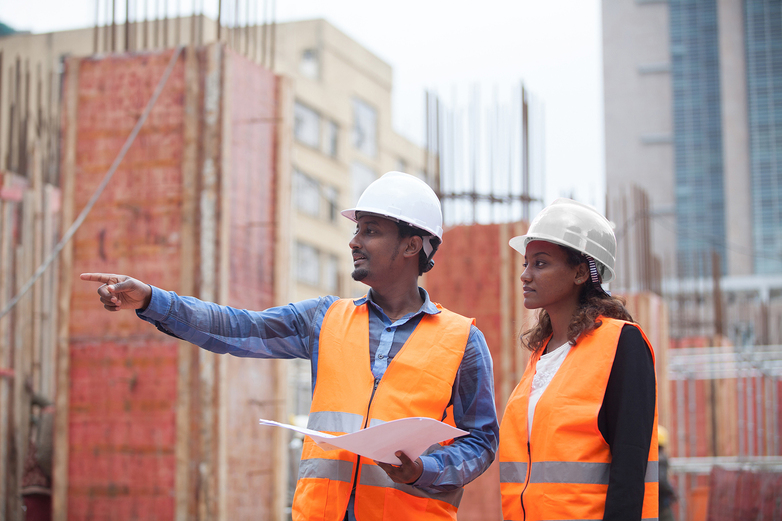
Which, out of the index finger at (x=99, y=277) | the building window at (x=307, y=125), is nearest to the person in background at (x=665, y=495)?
the index finger at (x=99, y=277)

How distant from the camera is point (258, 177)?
7.32m

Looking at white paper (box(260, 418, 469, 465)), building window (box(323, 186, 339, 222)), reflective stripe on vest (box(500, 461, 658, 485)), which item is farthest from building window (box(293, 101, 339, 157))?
white paper (box(260, 418, 469, 465))

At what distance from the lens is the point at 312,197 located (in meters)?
43.3

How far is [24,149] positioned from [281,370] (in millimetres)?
7281

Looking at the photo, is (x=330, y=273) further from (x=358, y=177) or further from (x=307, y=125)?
(x=307, y=125)

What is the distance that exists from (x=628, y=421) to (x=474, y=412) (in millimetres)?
685

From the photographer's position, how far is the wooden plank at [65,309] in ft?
22.2

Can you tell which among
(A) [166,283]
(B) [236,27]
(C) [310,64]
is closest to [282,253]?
(A) [166,283]

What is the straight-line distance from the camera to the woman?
2.88m

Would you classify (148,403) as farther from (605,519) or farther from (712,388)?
(712,388)

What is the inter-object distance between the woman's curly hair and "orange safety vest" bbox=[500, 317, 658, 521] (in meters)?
0.04

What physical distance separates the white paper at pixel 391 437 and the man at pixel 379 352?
79 mm

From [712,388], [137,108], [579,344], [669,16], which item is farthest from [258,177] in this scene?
[669,16]

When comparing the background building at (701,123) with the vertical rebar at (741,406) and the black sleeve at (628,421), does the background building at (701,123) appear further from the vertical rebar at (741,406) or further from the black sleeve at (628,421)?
the black sleeve at (628,421)
